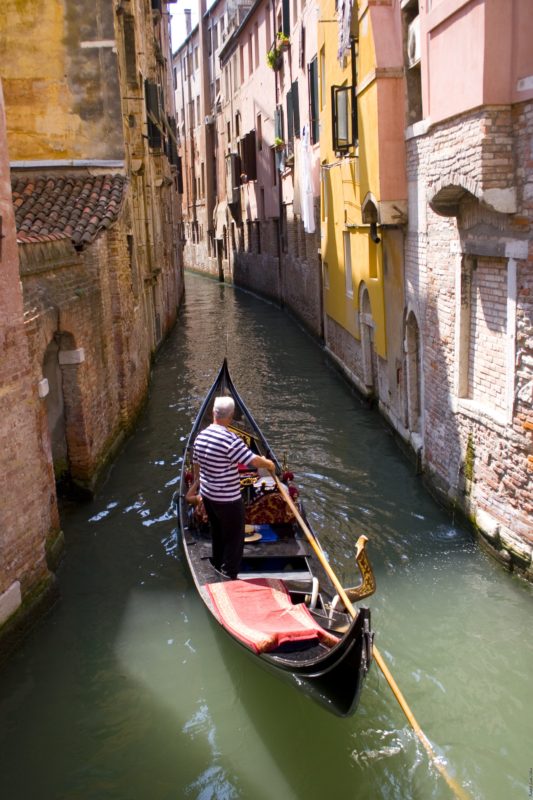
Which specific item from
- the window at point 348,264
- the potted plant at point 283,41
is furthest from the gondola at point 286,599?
the potted plant at point 283,41

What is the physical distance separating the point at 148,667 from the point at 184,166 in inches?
1662

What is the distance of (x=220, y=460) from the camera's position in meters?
5.27

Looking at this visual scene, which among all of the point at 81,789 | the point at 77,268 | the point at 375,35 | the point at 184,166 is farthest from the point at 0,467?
the point at 184,166

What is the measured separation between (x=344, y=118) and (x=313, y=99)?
18.5 feet

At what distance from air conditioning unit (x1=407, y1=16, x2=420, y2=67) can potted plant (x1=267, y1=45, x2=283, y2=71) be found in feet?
41.9

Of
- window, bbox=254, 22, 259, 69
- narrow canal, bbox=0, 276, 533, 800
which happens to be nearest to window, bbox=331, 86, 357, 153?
narrow canal, bbox=0, 276, 533, 800

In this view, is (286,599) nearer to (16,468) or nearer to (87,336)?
(16,468)

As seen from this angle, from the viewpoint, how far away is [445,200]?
670 cm

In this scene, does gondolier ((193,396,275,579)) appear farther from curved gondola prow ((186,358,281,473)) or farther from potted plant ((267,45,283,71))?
potted plant ((267,45,283,71))

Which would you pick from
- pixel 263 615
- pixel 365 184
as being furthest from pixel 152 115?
pixel 263 615

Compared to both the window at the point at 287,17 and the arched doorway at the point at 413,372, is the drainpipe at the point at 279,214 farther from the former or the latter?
the arched doorway at the point at 413,372

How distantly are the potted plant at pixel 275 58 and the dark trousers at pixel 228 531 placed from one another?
56.5 feet

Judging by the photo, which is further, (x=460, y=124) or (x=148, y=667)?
(x=460, y=124)

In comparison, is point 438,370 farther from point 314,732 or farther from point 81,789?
point 81,789
